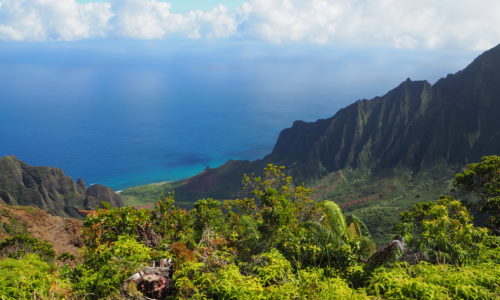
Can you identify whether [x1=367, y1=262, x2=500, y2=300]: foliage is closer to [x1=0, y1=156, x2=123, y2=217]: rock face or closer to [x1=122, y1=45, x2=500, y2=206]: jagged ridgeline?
[x1=0, y1=156, x2=123, y2=217]: rock face

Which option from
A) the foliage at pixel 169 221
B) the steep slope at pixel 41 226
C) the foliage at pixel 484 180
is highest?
the foliage at pixel 169 221

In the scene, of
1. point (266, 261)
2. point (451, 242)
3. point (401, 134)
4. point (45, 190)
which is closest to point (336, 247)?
point (266, 261)

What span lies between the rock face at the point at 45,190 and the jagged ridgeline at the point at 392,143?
108 ft

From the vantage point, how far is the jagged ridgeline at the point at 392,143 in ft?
327

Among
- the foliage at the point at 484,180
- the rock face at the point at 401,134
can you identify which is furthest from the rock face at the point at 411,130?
the foliage at the point at 484,180

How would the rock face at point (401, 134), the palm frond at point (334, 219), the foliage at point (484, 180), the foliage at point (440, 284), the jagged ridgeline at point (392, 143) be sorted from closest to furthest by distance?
the foliage at point (440, 284) → the palm frond at point (334, 219) → the foliage at point (484, 180) → the jagged ridgeline at point (392, 143) → the rock face at point (401, 134)

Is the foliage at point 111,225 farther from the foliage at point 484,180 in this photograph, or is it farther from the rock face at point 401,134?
the rock face at point 401,134

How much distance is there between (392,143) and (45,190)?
101295 millimetres

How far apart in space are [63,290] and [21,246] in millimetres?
20132

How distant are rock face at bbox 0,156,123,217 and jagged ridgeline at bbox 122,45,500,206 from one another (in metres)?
33.0

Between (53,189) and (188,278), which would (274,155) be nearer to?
(53,189)

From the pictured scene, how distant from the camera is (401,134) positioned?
384 ft

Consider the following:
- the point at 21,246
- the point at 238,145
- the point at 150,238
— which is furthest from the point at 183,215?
the point at 238,145

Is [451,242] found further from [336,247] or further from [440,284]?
[440,284]
